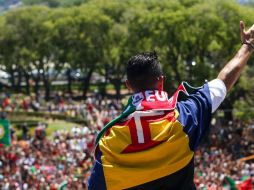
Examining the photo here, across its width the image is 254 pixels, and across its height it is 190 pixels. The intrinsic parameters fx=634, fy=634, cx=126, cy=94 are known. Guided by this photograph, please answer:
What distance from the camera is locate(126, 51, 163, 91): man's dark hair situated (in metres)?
2.82

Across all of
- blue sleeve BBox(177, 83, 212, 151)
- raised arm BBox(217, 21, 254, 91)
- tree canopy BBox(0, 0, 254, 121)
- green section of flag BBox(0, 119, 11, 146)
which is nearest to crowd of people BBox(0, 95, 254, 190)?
green section of flag BBox(0, 119, 11, 146)

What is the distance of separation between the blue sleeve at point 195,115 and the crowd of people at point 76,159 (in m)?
11.4

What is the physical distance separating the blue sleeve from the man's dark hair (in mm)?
163

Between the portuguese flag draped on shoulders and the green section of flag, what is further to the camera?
the green section of flag

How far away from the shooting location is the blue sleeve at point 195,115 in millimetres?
2760

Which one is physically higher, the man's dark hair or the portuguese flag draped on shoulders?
the man's dark hair

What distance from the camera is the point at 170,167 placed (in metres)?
2.73

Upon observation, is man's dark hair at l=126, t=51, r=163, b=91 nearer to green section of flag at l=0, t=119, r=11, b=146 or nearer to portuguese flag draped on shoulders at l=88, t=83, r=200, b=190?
portuguese flag draped on shoulders at l=88, t=83, r=200, b=190

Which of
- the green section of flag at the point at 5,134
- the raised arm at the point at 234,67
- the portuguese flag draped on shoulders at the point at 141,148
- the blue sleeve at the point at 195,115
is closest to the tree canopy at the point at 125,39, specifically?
the green section of flag at the point at 5,134

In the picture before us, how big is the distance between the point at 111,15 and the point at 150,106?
47.2 m

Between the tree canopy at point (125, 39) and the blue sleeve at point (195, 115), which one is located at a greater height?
the blue sleeve at point (195, 115)

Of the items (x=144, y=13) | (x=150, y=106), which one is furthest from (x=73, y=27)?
(x=150, y=106)

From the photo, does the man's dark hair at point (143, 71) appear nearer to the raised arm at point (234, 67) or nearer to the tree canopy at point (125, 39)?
the raised arm at point (234, 67)

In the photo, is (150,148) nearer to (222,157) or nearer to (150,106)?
(150,106)
